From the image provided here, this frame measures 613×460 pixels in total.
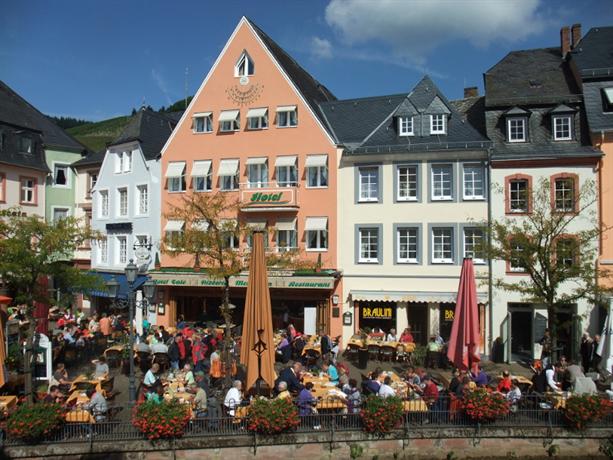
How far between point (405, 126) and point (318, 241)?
6.82 m

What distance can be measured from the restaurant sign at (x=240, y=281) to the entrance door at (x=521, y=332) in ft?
26.4

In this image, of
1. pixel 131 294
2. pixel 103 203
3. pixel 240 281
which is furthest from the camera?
pixel 103 203

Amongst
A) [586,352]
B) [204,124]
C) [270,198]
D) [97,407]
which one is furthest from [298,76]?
[97,407]

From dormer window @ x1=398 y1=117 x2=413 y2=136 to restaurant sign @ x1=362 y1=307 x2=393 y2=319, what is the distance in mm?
8224

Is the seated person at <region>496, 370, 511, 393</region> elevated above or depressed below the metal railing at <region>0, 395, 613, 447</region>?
above

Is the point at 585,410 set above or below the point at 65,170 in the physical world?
below

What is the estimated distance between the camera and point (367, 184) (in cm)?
2653

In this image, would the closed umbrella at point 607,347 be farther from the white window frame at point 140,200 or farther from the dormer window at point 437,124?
the white window frame at point 140,200

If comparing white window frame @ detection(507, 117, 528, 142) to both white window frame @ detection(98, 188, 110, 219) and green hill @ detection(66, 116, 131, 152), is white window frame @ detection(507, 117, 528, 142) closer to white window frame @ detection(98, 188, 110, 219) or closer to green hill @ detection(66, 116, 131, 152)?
white window frame @ detection(98, 188, 110, 219)

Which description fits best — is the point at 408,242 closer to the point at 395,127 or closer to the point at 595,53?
the point at 395,127

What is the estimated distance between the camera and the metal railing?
12.7m

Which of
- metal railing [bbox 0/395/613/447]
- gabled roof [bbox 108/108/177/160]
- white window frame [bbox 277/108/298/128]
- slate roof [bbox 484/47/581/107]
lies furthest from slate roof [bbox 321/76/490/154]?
metal railing [bbox 0/395/613/447]

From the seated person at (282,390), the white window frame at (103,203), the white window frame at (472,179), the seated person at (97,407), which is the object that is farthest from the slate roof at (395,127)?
the seated person at (97,407)

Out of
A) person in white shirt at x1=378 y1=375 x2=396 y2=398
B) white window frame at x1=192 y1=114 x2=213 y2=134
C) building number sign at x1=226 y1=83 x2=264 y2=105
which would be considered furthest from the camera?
white window frame at x1=192 y1=114 x2=213 y2=134
